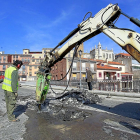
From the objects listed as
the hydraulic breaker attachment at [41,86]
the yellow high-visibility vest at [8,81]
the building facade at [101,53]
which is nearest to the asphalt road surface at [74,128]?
the hydraulic breaker attachment at [41,86]

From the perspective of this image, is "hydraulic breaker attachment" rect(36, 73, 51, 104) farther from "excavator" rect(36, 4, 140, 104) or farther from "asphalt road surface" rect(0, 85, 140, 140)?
"asphalt road surface" rect(0, 85, 140, 140)

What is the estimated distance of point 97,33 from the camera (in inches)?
153

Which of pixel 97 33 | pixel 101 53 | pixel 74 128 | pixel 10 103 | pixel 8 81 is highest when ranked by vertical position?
pixel 101 53

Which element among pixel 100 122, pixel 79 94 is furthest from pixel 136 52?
pixel 79 94

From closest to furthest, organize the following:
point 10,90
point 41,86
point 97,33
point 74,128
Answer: point 74,128
point 10,90
point 97,33
point 41,86

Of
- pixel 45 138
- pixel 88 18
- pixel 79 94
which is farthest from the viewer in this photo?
pixel 79 94

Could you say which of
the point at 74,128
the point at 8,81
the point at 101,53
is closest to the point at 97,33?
the point at 74,128

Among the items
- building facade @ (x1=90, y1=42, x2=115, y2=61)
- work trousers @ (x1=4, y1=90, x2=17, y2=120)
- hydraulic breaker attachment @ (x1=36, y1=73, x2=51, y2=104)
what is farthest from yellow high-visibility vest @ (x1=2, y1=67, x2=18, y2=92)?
building facade @ (x1=90, y1=42, x2=115, y2=61)

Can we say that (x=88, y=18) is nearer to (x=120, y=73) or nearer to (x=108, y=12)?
(x=108, y=12)

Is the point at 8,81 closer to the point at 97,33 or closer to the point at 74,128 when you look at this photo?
the point at 74,128

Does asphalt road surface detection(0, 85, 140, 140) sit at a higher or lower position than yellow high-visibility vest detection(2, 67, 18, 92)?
lower

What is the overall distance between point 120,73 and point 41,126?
42.6m

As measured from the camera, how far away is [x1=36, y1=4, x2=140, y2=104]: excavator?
2.93 meters

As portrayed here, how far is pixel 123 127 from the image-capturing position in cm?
316
